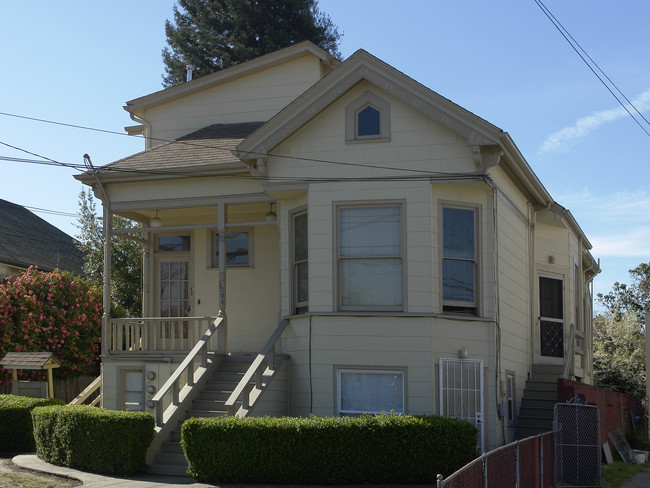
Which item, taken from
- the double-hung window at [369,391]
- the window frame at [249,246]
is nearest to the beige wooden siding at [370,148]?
the double-hung window at [369,391]

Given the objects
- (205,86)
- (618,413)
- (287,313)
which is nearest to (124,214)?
(205,86)

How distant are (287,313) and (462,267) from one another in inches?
137

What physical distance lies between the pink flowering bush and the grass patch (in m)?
15.0

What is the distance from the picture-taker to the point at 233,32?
42.6m

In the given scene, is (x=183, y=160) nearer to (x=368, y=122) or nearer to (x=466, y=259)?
(x=368, y=122)

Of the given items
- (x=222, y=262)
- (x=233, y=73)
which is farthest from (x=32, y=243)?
(x=222, y=262)

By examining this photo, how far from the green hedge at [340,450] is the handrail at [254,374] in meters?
1.23

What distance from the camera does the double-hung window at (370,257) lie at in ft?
49.2

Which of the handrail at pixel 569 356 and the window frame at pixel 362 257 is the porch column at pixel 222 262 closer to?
the window frame at pixel 362 257

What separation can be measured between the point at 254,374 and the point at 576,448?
5.78m

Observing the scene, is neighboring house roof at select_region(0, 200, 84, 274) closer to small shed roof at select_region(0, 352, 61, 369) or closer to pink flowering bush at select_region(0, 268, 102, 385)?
pink flowering bush at select_region(0, 268, 102, 385)

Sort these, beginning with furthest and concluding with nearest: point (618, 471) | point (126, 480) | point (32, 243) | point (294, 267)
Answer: point (32, 243) < point (618, 471) < point (294, 267) < point (126, 480)

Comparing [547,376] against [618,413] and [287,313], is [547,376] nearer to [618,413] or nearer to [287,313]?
[618,413]

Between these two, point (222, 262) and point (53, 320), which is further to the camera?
point (53, 320)
